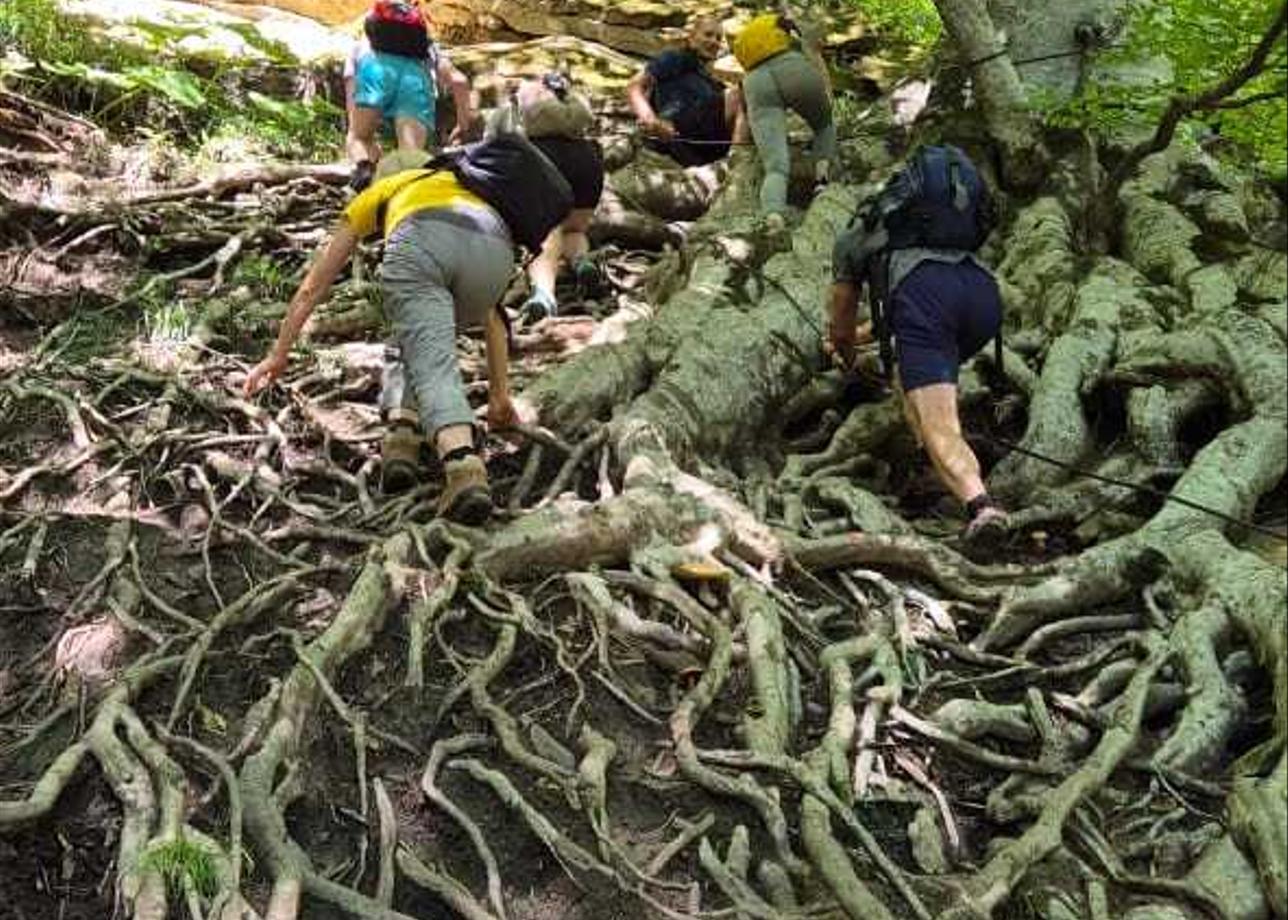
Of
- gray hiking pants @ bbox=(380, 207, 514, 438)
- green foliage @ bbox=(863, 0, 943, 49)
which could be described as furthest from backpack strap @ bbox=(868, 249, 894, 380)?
green foliage @ bbox=(863, 0, 943, 49)

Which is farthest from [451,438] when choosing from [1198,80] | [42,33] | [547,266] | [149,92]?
[42,33]

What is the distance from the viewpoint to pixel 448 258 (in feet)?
15.9

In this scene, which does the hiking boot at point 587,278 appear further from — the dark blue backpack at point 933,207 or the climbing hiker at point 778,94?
the dark blue backpack at point 933,207

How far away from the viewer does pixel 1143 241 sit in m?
6.17

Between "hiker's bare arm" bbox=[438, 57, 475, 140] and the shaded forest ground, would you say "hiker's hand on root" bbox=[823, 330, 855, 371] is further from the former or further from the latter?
"hiker's bare arm" bbox=[438, 57, 475, 140]

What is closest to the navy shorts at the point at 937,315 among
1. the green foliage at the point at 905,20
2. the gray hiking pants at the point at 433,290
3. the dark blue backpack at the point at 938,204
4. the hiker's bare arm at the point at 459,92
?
the dark blue backpack at the point at 938,204

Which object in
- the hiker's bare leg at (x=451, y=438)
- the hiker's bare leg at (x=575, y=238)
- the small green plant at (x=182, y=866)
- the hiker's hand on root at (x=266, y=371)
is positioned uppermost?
the small green plant at (x=182, y=866)

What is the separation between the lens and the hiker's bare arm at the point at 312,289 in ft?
16.1

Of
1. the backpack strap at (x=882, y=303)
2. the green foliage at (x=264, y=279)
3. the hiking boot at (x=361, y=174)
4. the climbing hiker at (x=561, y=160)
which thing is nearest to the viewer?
the backpack strap at (x=882, y=303)

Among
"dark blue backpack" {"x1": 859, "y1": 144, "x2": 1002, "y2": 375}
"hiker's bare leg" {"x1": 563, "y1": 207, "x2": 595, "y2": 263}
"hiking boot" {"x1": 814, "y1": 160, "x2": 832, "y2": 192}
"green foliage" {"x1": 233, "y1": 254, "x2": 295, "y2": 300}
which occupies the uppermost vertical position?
"dark blue backpack" {"x1": 859, "y1": 144, "x2": 1002, "y2": 375}

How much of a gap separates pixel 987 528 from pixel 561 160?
110 inches

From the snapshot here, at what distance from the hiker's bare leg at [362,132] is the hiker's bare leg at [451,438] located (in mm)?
3723

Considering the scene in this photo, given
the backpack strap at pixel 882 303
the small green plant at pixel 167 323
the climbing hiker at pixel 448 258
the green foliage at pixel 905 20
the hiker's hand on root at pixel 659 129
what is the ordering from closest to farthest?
the climbing hiker at pixel 448 258 → the backpack strap at pixel 882 303 → the small green plant at pixel 167 323 → the hiker's hand on root at pixel 659 129 → the green foliage at pixel 905 20

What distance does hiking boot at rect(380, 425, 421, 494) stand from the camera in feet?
16.4
